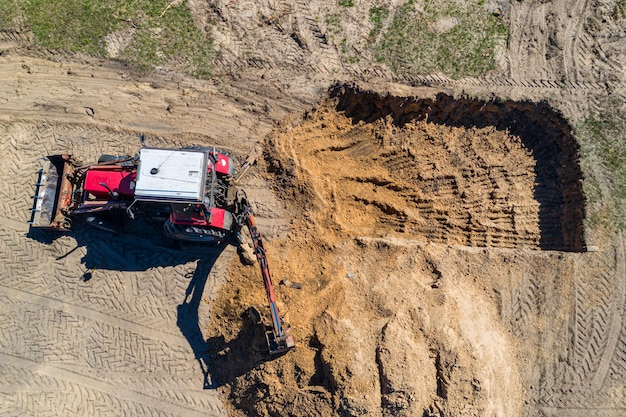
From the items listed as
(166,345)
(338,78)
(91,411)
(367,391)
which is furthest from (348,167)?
(91,411)

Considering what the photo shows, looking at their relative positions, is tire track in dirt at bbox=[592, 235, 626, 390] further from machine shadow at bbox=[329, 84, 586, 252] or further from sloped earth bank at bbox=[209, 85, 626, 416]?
machine shadow at bbox=[329, 84, 586, 252]

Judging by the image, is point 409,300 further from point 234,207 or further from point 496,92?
point 496,92

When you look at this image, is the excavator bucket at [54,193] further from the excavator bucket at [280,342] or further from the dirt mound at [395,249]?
the excavator bucket at [280,342]

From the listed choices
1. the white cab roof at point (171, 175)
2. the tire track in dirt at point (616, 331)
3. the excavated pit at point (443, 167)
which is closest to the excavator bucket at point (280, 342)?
the excavated pit at point (443, 167)

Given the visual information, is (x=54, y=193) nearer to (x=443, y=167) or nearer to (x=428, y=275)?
(x=428, y=275)

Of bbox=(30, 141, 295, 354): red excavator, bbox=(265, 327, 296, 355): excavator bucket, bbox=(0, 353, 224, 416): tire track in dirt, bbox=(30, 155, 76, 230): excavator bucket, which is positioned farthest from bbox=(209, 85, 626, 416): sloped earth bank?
bbox=(30, 155, 76, 230): excavator bucket
